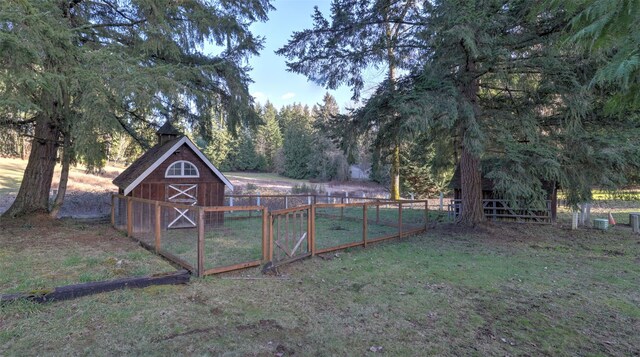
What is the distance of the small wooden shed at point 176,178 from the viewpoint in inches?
429

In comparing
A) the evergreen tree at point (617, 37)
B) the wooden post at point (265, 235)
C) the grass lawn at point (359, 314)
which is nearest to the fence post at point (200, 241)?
the grass lawn at point (359, 314)

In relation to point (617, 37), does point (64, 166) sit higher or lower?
lower

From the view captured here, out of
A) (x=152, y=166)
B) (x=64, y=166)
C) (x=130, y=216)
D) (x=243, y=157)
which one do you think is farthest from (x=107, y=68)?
(x=243, y=157)

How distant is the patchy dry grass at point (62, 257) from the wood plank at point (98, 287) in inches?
11.8

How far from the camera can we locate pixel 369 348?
11.3ft

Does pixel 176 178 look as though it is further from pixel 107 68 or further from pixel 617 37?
pixel 617 37

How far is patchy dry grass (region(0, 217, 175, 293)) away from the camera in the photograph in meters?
5.30

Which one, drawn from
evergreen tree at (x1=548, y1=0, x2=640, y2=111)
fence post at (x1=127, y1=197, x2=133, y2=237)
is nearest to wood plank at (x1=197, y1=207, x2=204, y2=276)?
fence post at (x1=127, y1=197, x2=133, y2=237)

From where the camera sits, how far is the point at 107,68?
281 inches

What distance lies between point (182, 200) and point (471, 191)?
10.2 m

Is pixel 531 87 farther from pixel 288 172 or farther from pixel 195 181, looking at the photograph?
pixel 288 172

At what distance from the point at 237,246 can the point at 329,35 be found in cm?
799

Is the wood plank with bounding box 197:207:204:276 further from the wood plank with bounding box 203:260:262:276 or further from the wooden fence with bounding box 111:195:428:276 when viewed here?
the wood plank with bounding box 203:260:262:276

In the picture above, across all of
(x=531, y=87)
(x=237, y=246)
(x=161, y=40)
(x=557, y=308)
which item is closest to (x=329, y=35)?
(x=161, y=40)
